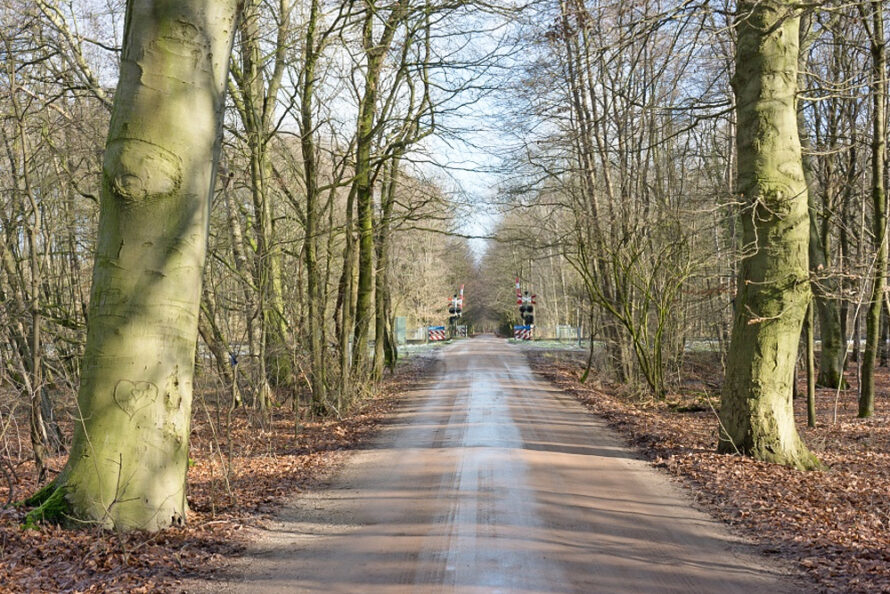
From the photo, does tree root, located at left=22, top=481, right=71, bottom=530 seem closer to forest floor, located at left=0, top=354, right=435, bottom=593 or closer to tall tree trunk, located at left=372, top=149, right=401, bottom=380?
forest floor, located at left=0, top=354, right=435, bottom=593

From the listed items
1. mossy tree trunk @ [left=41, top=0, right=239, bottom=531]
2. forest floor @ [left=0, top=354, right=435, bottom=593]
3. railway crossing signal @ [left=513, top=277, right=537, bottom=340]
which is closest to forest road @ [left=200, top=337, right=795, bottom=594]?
forest floor @ [left=0, top=354, right=435, bottom=593]

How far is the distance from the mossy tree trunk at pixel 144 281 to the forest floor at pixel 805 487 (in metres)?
4.74

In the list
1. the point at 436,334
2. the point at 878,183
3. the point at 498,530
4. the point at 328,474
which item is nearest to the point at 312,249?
the point at 328,474

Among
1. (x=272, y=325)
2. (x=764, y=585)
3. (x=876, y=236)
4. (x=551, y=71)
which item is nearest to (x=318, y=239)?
(x=272, y=325)

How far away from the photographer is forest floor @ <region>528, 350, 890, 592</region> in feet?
16.9

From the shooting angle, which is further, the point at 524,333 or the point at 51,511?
the point at 524,333

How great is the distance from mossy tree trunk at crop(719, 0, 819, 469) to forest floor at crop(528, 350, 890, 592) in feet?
1.46

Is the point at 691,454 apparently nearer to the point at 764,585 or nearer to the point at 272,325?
the point at 764,585

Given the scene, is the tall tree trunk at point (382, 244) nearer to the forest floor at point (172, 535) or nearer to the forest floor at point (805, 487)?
the forest floor at point (805, 487)

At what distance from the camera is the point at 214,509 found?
6.40m

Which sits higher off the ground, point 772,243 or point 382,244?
point 382,244

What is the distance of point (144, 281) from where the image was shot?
564cm

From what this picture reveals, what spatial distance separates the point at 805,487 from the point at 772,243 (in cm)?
274

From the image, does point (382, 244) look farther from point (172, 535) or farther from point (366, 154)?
point (172, 535)
